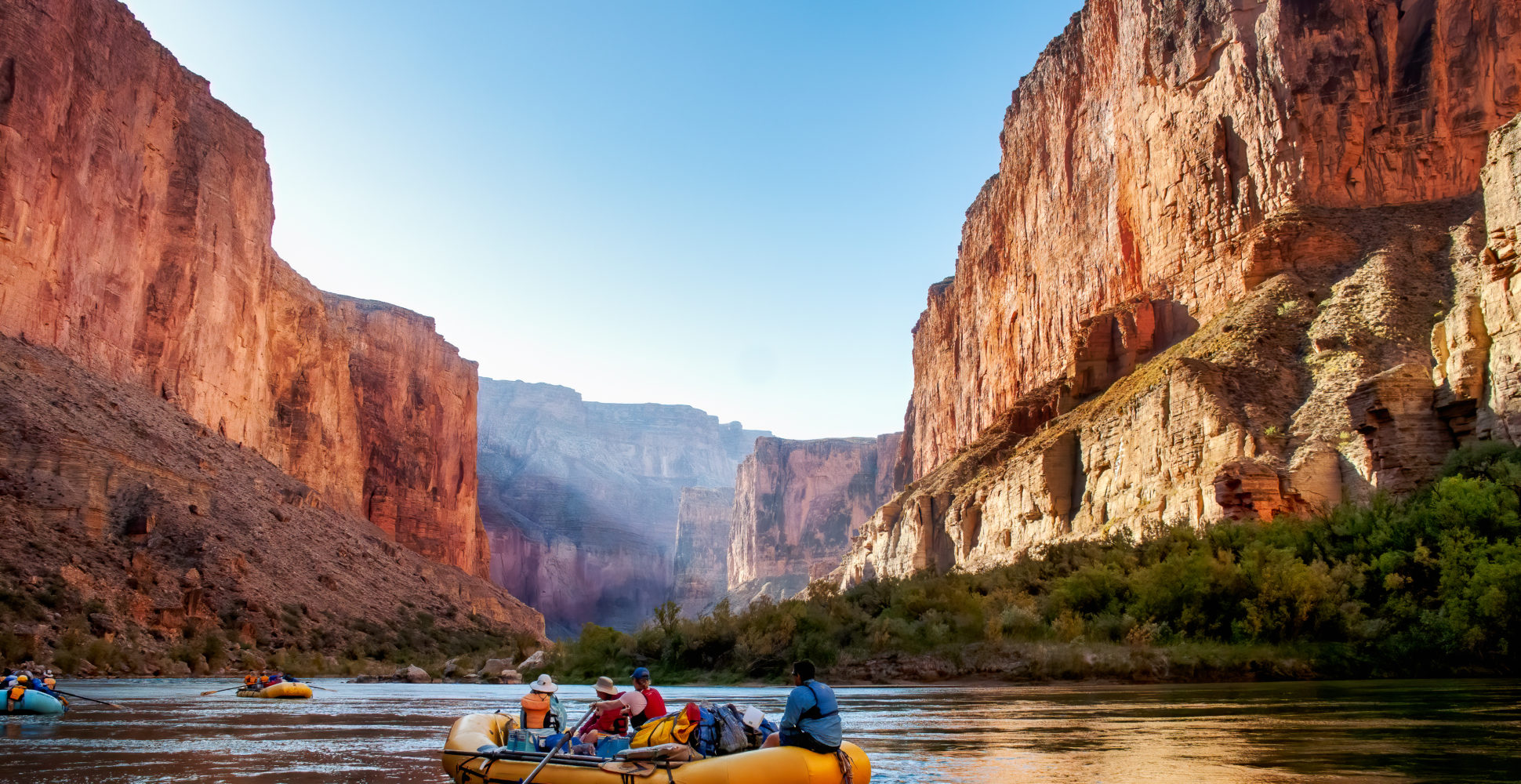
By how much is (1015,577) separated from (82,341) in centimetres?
4457

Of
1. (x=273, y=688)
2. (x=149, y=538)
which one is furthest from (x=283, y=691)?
(x=149, y=538)

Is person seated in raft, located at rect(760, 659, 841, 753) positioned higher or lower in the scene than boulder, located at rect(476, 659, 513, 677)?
higher

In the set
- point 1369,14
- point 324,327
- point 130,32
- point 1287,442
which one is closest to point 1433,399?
point 1287,442

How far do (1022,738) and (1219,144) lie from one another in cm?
4505

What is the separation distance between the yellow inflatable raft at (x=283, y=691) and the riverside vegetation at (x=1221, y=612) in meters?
12.3

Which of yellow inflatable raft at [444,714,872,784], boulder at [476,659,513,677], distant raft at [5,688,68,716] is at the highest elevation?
yellow inflatable raft at [444,714,872,784]

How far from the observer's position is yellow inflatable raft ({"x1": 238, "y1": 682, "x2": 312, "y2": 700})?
94.2ft

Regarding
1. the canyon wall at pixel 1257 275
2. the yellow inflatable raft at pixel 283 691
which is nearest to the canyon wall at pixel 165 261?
the yellow inflatable raft at pixel 283 691

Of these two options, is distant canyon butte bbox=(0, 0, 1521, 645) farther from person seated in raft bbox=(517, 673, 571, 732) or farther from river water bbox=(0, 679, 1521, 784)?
person seated in raft bbox=(517, 673, 571, 732)

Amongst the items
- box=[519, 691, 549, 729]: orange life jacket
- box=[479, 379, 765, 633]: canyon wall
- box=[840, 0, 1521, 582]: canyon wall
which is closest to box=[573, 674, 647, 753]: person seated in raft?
box=[519, 691, 549, 729]: orange life jacket

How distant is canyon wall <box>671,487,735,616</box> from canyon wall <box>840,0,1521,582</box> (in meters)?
113

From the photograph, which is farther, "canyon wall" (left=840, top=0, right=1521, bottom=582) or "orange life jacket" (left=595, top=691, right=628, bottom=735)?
"canyon wall" (left=840, top=0, right=1521, bottom=582)

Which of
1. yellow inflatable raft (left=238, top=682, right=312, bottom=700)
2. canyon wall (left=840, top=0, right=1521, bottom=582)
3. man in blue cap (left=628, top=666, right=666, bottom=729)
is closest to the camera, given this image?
man in blue cap (left=628, top=666, right=666, bottom=729)

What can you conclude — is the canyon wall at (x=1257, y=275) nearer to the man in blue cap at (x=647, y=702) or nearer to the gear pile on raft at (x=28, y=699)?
the man in blue cap at (x=647, y=702)
